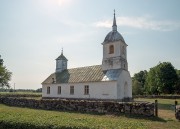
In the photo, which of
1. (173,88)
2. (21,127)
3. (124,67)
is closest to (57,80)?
(124,67)

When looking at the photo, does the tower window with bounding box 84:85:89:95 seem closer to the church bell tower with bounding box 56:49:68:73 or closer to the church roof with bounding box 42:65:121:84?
the church roof with bounding box 42:65:121:84

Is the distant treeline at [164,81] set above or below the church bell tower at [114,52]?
below

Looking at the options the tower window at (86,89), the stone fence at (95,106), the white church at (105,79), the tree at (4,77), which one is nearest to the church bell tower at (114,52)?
the white church at (105,79)

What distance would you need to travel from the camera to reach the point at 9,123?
12289 mm

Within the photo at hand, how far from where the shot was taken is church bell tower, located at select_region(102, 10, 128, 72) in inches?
1257

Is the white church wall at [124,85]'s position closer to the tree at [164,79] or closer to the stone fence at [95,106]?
the stone fence at [95,106]

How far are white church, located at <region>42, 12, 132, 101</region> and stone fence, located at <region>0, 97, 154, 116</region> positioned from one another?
9.14 meters

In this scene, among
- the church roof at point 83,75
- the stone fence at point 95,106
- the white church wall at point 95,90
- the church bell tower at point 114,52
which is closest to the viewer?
the stone fence at point 95,106

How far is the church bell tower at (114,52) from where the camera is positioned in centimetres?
3194

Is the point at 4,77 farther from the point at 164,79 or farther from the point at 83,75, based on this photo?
the point at 164,79

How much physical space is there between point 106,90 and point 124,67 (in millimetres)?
5168

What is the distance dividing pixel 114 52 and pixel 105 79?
508cm

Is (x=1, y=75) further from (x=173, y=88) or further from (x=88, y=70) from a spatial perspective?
(x=173, y=88)

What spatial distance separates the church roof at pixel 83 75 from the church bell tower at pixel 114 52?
1.30 metres
